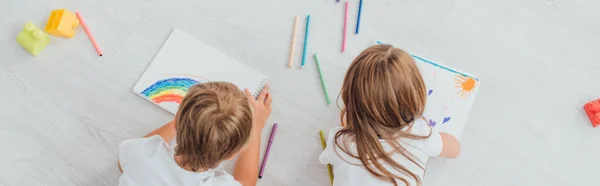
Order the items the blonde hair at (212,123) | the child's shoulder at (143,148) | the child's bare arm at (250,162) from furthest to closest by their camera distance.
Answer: the child's bare arm at (250,162) < the child's shoulder at (143,148) < the blonde hair at (212,123)

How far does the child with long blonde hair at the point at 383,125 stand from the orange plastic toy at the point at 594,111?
0.37 m

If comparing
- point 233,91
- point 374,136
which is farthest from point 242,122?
point 374,136

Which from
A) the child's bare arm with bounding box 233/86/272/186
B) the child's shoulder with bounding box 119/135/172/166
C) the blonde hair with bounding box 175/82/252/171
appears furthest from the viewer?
the child's bare arm with bounding box 233/86/272/186

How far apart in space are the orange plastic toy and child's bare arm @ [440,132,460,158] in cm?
28

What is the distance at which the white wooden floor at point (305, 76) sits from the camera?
0.96m

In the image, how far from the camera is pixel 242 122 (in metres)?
0.68

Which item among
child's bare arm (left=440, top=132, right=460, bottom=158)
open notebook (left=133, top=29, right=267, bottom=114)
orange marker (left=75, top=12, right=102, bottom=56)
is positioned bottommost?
child's bare arm (left=440, top=132, right=460, bottom=158)

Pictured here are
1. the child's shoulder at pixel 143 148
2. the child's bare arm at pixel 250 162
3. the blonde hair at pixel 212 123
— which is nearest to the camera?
the blonde hair at pixel 212 123

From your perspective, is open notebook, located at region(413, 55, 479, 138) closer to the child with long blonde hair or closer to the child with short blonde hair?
the child with long blonde hair

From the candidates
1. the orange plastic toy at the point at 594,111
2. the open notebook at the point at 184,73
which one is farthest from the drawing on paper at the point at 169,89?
the orange plastic toy at the point at 594,111

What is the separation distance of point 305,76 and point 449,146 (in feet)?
1.01

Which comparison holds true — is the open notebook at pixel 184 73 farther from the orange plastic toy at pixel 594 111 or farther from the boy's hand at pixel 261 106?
the orange plastic toy at pixel 594 111

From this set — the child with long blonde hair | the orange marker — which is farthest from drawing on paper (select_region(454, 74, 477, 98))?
the orange marker

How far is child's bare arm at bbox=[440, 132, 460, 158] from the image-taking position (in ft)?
3.02
